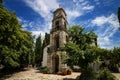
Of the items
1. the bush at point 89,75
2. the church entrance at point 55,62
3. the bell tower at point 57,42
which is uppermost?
the bell tower at point 57,42

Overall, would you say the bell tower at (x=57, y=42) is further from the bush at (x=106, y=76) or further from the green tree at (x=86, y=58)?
the bush at (x=106, y=76)

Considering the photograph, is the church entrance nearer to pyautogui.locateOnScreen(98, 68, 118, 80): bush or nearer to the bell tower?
the bell tower

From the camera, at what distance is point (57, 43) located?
31438 millimetres

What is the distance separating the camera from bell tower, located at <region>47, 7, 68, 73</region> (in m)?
29.5

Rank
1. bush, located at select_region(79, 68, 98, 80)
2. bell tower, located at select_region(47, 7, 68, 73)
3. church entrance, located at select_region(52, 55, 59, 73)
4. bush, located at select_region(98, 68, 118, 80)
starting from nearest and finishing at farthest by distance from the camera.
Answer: bush, located at select_region(98, 68, 118, 80)
bush, located at select_region(79, 68, 98, 80)
bell tower, located at select_region(47, 7, 68, 73)
church entrance, located at select_region(52, 55, 59, 73)

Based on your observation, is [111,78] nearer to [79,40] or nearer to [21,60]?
[79,40]

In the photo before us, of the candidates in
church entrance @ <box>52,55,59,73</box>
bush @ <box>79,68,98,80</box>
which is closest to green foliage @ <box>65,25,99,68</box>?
bush @ <box>79,68,98,80</box>

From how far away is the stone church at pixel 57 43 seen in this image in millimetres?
29484

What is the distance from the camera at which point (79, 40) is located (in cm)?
2469

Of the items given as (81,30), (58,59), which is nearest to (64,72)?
(58,59)

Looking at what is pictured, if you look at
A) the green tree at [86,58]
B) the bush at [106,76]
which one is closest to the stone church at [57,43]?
the green tree at [86,58]

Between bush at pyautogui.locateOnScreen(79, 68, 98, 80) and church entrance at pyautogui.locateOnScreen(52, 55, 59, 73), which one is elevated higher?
church entrance at pyautogui.locateOnScreen(52, 55, 59, 73)

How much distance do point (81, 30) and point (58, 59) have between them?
8.89 m

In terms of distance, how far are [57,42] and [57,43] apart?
0.24 m
